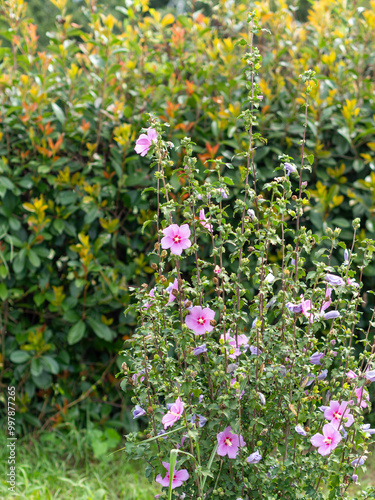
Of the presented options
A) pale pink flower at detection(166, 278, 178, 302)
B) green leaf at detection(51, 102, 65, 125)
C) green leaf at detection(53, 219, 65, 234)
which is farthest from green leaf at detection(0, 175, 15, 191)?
pale pink flower at detection(166, 278, 178, 302)

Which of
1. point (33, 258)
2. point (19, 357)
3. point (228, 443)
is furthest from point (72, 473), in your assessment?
point (228, 443)

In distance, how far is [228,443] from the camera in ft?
4.79

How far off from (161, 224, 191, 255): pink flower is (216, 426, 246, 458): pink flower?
0.55 metres

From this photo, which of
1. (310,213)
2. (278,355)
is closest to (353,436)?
(278,355)

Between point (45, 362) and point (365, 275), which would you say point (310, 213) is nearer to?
point (365, 275)

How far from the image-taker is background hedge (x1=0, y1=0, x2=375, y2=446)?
2.77 meters

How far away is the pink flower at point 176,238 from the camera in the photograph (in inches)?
55.4

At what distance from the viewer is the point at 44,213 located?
2795 millimetres

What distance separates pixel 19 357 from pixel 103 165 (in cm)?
118

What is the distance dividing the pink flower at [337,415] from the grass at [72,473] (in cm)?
108

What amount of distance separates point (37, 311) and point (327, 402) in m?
1.90

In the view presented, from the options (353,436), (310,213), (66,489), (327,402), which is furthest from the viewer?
(310,213)

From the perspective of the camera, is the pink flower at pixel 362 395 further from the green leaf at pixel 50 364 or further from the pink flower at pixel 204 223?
the green leaf at pixel 50 364

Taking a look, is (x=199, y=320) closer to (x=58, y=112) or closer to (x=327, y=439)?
(x=327, y=439)
